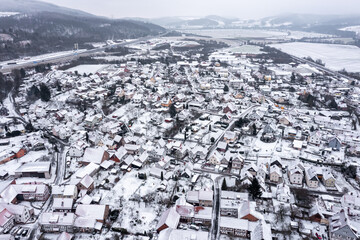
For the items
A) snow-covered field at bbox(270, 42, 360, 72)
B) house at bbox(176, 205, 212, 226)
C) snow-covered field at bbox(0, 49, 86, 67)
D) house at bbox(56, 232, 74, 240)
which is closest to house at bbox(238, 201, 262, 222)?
house at bbox(176, 205, 212, 226)

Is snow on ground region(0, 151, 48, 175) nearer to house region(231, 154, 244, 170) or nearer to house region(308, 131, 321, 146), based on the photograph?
house region(231, 154, 244, 170)

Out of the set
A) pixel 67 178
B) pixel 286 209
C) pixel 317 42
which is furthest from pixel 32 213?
pixel 317 42

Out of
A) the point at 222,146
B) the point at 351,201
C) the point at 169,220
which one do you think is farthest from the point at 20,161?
the point at 351,201

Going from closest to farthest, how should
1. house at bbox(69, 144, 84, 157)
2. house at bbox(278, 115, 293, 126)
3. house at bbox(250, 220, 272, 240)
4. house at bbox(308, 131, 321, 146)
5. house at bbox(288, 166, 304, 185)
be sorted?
1. house at bbox(250, 220, 272, 240)
2. house at bbox(288, 166, 304, 185)
3. house at bbox(69, 144, 84, 157)
4. house at bbox(308, 131, 321, 146)
5. house at bbox(278, 115, 293, 126)

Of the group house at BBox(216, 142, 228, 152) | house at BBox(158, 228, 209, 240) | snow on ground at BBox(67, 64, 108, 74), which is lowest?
house at BBox(158, 228, 209, 240)

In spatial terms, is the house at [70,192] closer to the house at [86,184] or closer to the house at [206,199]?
the house at [86,184]

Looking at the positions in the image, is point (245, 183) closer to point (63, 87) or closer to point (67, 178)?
point (67, 178)
